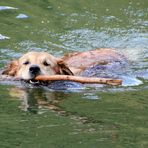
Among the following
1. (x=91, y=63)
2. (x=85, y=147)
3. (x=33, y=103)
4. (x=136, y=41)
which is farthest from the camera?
(x=136, y=41)

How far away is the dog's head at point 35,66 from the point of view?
7.33 meters

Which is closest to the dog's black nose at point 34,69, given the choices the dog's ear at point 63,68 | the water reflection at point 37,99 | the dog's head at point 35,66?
the dog's head at point 35,66

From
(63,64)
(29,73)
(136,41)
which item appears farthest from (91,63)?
(136,41)

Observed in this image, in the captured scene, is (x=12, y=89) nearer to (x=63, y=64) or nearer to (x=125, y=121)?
(x=63, y=64)

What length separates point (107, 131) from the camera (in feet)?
15.6

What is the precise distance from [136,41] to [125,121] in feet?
18.8

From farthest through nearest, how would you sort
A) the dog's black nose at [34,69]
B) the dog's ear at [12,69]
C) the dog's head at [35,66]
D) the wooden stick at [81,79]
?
the dog's ear at [12,69], the dog's head at [35,66], the dog's black nose at [34,69], the wooden stick at [81,79]

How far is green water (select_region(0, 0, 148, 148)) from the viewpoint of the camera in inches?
180

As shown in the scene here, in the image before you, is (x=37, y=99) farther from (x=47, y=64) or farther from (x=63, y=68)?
(x=63, y=68)

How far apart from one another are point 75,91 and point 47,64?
0.87 metres

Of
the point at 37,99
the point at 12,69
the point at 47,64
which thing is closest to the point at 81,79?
the point at 37,99

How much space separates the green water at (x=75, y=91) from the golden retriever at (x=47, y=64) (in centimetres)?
29

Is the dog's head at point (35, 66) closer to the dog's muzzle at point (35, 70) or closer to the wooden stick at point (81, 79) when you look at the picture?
the dog's muzzle at point (35, 70)

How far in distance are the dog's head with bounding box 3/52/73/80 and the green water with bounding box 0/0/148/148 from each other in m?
0.25
